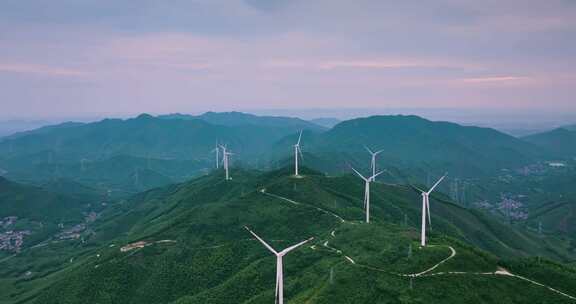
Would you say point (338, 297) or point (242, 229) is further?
point (242, 229)

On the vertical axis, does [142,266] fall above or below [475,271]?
below

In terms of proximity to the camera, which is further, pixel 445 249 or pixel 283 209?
pixel 283 209

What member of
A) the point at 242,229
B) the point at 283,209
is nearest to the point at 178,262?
the point at 242,229

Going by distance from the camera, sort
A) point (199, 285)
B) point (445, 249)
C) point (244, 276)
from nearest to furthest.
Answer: point (445, 249), point (244, 276), point (199, 285)

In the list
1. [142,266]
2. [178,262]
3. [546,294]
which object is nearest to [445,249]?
[546,294]

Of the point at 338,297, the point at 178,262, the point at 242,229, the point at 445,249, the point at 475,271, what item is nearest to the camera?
the point at 338,297

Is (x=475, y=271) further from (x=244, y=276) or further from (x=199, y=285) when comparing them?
(x=199, y=285)

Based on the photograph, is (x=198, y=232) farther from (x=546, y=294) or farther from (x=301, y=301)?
(x=546, y=294)

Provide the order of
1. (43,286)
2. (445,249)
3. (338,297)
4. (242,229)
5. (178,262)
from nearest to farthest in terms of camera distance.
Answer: (338,297) → (445,249) → (178,262) → (242,229) → (43,286)

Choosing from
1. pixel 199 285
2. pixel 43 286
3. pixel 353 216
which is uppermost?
pixel 353 216
